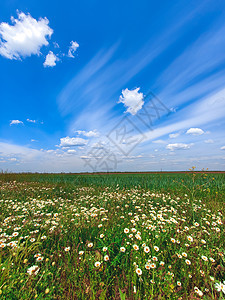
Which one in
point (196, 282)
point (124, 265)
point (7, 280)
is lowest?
point (196, 282)

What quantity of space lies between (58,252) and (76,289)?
671 mm

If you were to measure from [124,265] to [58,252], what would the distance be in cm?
105

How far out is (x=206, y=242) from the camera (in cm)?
263

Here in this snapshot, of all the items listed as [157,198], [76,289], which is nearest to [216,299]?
[76,289]

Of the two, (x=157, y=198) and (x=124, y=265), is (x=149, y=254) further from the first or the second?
(x=157, y=198)

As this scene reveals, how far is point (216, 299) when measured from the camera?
161cm

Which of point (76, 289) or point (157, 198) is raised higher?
point (157, 198)

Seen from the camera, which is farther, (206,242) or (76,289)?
(206,242)

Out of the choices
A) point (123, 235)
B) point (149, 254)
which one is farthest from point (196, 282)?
point (123, 235)

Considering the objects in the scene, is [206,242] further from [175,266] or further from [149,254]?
[149,254]

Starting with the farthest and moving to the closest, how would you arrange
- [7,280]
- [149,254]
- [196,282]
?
[149,254] → [196,282] → [7,280]

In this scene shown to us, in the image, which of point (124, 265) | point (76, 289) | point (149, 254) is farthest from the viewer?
point (149, 254)

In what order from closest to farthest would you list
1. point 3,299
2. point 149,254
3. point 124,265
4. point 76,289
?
point 3,299, point 76,289, point 124,265, point 149,254

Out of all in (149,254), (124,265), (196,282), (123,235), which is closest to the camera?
(196,282)
